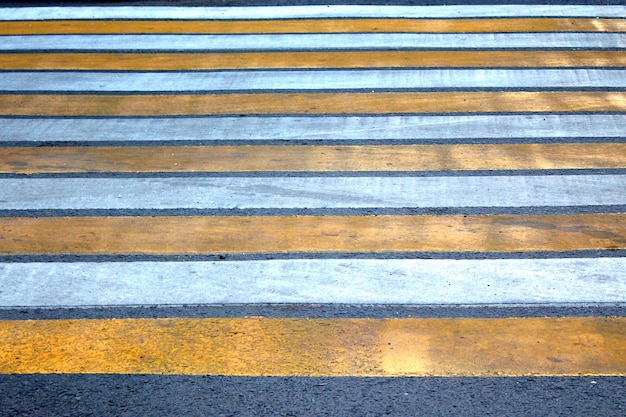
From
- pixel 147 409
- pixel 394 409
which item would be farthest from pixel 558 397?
pixel 147 409

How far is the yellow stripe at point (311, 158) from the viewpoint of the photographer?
27.5 ft

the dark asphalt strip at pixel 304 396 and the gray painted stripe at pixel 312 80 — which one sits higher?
the dark asphalt strip at pixel 304 396

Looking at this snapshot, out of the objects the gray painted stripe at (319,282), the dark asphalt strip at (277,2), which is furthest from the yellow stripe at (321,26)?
the gray painted stripe at (319,282)

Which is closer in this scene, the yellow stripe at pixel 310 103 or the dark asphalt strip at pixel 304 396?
the dark asphalt strip at pixel 304 396

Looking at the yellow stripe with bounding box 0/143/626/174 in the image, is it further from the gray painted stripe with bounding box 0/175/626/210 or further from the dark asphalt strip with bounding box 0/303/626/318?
the dark asphalt strip with bounding box 0/303/626/318

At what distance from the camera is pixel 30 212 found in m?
7.68

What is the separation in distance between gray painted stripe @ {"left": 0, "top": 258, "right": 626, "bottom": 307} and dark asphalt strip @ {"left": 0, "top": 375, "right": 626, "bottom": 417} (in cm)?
89

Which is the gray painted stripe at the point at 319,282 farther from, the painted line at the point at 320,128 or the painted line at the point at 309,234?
the painted line at the point at 320,128

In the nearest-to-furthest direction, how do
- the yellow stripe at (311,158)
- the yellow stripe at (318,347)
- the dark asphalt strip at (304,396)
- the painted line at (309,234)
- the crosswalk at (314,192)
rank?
the dark asphalt strip at (304,396)
the yellow stripe at (318,347)
the crosswalk at (314,192)
the painted line at (309,234)
the yellow stripe at (311,158)

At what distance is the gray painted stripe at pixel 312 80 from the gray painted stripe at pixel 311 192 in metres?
2.22

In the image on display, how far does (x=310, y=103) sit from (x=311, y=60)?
1268 mm

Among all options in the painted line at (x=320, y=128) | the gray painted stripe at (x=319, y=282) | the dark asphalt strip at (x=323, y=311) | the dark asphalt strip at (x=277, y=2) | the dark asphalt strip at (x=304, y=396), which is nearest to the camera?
the dark asphalt strip at (x=304, y=396)

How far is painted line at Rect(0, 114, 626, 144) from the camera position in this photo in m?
9.01

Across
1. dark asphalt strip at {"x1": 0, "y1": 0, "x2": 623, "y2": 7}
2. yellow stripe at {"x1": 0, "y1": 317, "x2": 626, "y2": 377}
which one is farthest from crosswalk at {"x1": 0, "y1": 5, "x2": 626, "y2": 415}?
dark asphalt strip at {"x1": 0, "y1": 0, "x2": 623, "y2": 7}
